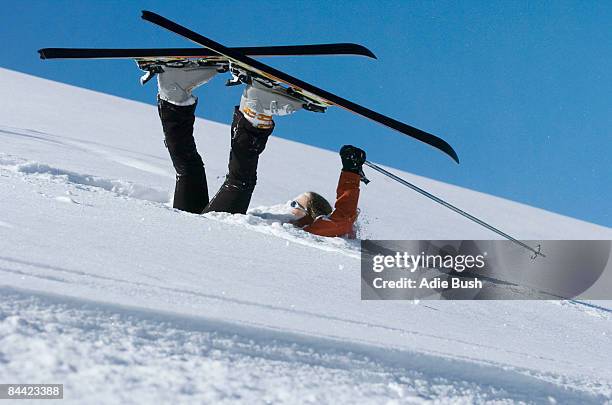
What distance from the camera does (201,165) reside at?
4.70 metres

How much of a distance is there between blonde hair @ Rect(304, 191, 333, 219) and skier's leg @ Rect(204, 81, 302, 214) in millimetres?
401

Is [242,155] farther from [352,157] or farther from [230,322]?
[230,322]

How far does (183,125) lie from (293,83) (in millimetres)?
886

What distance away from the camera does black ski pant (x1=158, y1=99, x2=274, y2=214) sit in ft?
14.0

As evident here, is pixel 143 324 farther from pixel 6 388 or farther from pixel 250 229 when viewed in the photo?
pixel 250 229

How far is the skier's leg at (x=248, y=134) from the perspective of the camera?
4.15 m

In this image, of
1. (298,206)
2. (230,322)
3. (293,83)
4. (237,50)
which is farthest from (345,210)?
(230,322)

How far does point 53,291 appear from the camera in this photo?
143 cm

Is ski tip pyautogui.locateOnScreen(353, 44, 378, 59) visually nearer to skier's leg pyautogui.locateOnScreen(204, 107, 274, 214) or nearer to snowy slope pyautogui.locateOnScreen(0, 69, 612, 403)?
skier's leg pyautogui.locateOnScreen(204, 107, 274, 214)

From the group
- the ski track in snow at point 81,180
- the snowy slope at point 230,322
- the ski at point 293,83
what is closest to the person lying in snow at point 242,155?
the ski at point 293,83

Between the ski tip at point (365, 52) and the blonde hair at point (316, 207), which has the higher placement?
the ski tip at point (365, 52)

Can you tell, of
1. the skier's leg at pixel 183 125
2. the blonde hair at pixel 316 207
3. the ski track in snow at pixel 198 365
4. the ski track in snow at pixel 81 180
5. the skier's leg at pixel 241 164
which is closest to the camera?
the ski track in snow at pixel 198 365

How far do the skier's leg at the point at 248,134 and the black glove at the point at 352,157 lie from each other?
0.40 m

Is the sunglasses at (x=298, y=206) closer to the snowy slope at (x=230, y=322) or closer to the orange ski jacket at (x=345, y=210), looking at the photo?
the orange ski jacket at (x=345, y=210)
